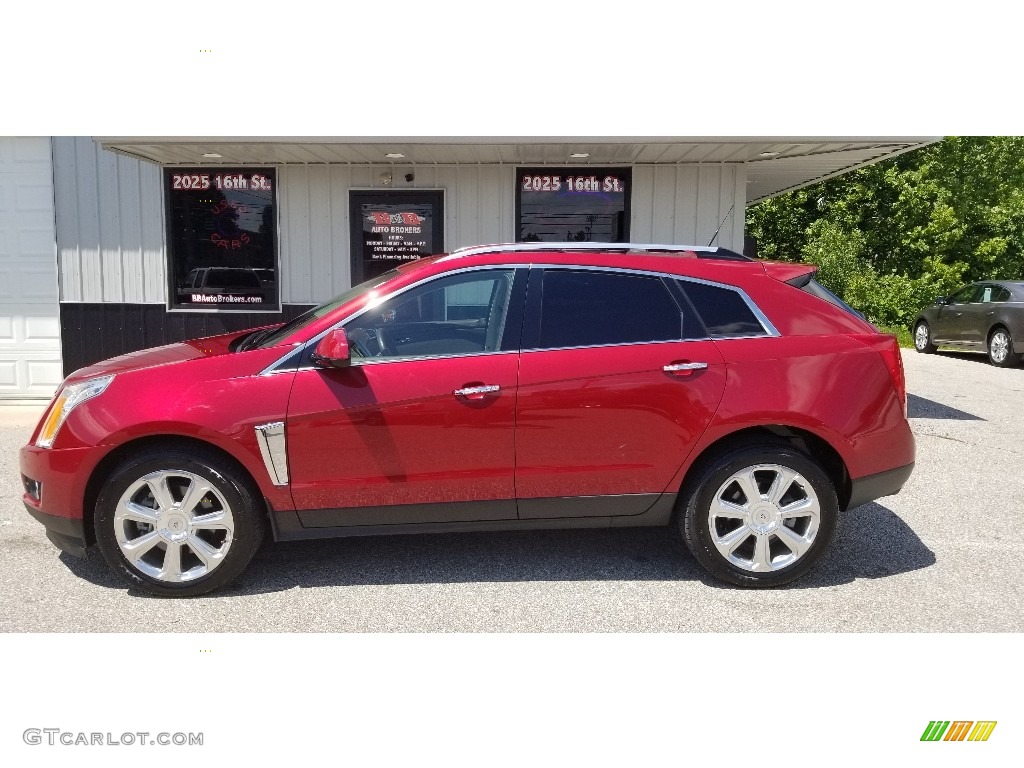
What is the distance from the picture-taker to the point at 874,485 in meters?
3.87

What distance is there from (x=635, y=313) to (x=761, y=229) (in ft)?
71.9

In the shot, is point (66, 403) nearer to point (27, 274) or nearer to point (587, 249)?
point (587, 249)

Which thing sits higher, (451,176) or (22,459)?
(451,176)

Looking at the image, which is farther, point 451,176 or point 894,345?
point 451,176

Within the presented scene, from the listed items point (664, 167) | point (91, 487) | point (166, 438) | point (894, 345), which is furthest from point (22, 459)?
point (664, 167)

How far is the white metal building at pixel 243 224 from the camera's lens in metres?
8.48

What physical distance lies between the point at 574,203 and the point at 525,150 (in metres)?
1.11

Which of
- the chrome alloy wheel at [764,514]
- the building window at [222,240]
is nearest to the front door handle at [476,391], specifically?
the chrome alloy wheel at [764,514]

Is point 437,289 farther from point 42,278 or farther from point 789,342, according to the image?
point 42,278

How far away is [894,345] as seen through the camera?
395cm

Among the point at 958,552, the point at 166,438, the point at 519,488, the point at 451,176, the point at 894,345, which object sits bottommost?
the point at 958,552

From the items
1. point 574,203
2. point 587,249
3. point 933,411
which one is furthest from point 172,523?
point 933,411

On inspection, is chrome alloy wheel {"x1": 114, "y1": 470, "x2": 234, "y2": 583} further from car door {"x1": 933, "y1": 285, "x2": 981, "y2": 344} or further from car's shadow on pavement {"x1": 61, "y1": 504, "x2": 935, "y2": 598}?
car door {"x1": 933, "y1": 285, "x2": 981, "y2": 344}

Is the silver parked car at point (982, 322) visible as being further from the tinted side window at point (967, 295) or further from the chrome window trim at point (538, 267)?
the chrome window trim at point (538, 267)
